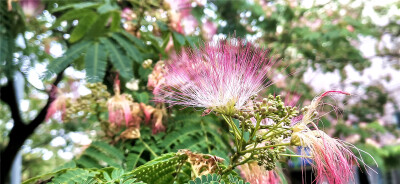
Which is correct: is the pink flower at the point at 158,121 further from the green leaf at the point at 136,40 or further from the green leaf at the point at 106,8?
the green leaf at the point at 106,8

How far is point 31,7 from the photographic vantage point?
2930 millimetres

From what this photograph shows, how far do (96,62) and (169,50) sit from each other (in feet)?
1.51

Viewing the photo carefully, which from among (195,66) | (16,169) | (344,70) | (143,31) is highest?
(344,70)

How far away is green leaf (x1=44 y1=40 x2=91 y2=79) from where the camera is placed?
201 centimetres

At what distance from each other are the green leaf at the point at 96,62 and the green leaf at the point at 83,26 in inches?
4.7

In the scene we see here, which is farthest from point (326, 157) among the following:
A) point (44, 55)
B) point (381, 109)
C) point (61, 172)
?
point (381, 109)

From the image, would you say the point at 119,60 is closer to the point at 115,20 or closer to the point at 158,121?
the point at 115,20

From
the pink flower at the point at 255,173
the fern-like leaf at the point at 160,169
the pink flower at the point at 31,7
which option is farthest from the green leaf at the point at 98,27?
the pink flower at the point at 255,173

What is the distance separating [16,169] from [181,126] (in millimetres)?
5460

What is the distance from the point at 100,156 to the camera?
6.11ft

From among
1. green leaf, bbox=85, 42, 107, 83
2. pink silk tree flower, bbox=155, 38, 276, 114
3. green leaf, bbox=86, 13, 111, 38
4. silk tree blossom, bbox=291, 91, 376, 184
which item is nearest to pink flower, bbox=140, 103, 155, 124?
green leaf, bbox=85, 42, 107, 83

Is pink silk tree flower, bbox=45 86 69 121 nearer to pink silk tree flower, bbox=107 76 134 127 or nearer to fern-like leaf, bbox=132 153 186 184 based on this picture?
pink silk tree flower, bbox=107 76 134 127

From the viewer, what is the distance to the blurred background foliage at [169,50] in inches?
78.9

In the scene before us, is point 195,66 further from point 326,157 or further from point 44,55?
point 44,55
